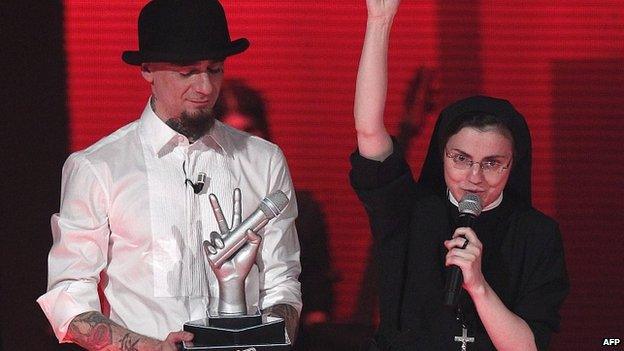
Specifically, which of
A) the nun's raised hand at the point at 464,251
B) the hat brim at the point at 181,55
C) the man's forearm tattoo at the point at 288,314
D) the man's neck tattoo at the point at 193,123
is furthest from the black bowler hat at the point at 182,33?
the nun's raised hand at the point at 464,251

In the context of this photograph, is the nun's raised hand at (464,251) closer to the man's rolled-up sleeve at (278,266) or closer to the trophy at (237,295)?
the trophy at (237,295)

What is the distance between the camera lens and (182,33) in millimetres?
3809

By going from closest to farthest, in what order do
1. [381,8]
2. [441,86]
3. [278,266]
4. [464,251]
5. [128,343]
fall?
[464,251], [381,8], [128,343], [278,266], [441,86]

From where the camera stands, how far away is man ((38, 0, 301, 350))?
149 inches

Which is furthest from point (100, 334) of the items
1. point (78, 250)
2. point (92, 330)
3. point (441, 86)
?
point (441, 86)

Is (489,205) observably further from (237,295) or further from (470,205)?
(237,295)

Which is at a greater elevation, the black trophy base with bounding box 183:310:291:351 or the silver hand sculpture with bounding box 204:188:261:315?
the silver hand sculpture with bounding box 204:188:261:315

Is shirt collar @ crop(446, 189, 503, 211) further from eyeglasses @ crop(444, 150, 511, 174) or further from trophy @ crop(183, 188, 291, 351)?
trophy @ crop(183, 188, 291, 351)

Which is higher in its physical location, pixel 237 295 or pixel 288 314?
pixel 237 295

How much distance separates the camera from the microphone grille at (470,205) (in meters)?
3.29

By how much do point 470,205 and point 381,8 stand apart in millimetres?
656

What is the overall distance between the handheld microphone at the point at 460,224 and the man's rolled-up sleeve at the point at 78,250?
112 centimetres

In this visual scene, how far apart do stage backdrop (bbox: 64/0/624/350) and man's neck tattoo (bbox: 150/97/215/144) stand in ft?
2.94

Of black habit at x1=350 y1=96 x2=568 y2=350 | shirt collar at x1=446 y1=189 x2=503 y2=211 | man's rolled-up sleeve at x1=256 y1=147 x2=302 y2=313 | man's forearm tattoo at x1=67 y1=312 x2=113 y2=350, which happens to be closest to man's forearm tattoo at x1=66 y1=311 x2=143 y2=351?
man's forearm tattoo at x1=67 y1=312 x2=113 y2=350
